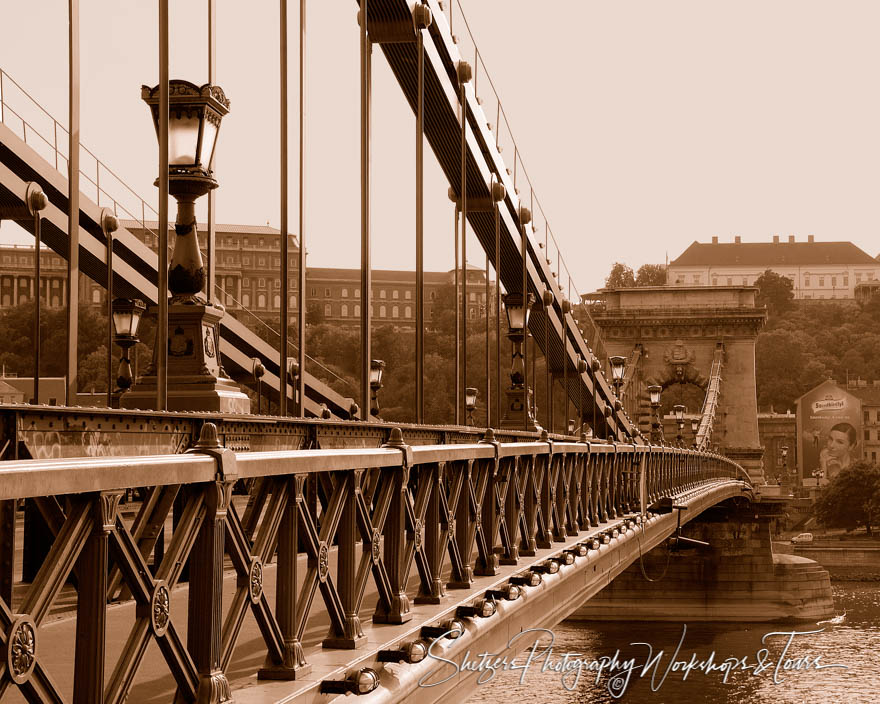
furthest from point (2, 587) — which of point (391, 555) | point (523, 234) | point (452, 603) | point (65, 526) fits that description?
point (523, 234)

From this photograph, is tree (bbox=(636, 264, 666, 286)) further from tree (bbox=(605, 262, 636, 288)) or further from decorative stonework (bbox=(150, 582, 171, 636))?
decorative stonework (bbox=(150, 582, 171, 636))

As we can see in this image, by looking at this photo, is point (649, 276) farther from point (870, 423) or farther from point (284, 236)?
point (284, 236)

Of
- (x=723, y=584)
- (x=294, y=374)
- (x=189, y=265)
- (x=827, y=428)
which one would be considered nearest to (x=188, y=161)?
(x=189, y=265)

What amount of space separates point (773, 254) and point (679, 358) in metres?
103

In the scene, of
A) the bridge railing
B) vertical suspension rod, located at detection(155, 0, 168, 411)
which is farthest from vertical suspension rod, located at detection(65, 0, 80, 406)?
the bridge railing

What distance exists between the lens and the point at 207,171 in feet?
19.1

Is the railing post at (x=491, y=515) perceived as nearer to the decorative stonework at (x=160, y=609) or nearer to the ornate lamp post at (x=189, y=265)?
the ornate lamp post at (x=189, y=265)

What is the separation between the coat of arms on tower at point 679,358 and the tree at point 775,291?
83400 millimetres

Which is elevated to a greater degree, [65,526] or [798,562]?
[65,526]

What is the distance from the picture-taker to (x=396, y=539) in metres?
6.85

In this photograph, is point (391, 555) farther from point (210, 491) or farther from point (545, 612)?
point (545, 612)

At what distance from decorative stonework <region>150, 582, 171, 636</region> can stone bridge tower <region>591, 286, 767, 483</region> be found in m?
68.1

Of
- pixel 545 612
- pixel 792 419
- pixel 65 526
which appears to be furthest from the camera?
pixel 792 419

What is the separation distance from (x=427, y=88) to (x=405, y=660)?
900 cm
